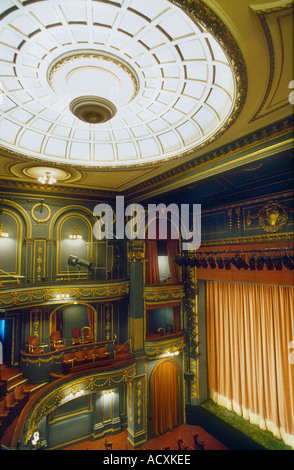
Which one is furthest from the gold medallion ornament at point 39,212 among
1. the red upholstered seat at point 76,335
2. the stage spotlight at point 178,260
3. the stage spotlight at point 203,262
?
the stage spotlight at point 203,262

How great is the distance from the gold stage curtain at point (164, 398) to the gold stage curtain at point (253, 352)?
165 cm

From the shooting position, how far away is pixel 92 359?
9.61 metres

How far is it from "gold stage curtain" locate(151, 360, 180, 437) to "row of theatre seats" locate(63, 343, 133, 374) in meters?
1.79

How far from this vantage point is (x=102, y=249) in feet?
38.8

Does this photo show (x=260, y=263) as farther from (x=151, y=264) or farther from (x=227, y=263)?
(x=151, y=264)

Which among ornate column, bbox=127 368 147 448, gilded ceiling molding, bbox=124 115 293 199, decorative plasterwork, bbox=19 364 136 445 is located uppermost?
gilded ceiling molding, bbox=124 115 293 199

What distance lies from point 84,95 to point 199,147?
2.94 metres

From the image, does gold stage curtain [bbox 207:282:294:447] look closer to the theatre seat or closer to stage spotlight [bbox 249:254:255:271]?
stage spotlight [bbox 249:254:255:271]

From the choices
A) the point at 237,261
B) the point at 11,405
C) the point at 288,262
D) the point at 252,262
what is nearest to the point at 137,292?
the point at 237,261

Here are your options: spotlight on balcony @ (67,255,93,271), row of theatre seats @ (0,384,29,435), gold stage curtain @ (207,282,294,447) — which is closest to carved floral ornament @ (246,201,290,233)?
gold stage curtain @ (207,282,294,447)

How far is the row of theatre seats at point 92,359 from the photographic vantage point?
9.12m

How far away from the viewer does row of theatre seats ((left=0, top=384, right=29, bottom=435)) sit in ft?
23.2

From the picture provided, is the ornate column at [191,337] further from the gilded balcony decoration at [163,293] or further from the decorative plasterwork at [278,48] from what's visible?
the decorative plasterwork at [278,48]

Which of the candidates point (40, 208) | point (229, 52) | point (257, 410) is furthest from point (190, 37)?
point (257, 410)
